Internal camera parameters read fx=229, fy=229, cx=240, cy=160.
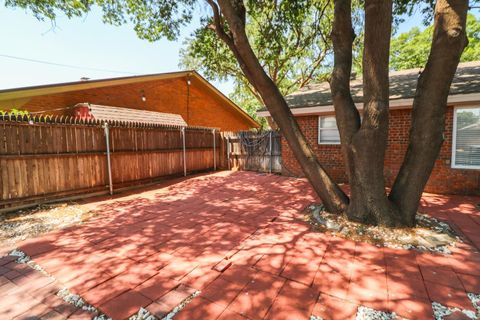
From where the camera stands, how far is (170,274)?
2764 millimetres

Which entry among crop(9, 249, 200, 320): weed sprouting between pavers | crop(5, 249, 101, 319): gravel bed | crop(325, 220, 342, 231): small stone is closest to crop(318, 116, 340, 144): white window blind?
crop(325, 220, 342, 231): small stone

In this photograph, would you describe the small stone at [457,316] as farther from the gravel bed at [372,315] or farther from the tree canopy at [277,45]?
the tree canopy at [277,45]

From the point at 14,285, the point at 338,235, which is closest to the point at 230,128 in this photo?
the point at 338,235

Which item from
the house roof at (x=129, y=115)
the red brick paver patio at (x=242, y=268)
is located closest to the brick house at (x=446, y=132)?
the red brick paver patio at (x=242, y=268)

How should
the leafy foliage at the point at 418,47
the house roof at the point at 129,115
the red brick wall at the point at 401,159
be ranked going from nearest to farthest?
the red brick wall at the point at 401,159 → the house roof at the point at 129,115 → the leafy foliage at the point at 418,47

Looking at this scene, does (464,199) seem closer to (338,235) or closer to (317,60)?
(338,235)

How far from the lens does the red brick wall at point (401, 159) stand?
20.5 feet

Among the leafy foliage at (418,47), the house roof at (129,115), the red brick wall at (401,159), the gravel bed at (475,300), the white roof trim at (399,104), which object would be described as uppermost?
the leafy foliage at (418,47)

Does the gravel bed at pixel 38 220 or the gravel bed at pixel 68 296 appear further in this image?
the gravel bed at pixel 38 220

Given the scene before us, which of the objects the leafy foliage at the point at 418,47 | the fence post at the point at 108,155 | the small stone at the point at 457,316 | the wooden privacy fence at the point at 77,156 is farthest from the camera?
the leafy foliage at the point at 418,47

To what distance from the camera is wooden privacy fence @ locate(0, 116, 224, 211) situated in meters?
5.14

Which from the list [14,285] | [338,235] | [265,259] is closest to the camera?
[14,285]

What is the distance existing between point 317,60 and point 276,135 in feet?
33.0

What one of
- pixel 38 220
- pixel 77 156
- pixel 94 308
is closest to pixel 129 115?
pixel 77 156
